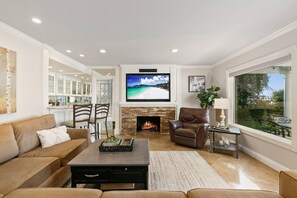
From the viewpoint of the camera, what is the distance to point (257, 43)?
3.38 metres

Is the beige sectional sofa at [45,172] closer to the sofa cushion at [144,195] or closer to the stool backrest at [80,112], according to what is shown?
the sofa cushion at [144,195]

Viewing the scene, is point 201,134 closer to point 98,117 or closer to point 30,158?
point 98,117

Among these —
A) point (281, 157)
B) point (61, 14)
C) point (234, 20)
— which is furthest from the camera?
point (281, 157)

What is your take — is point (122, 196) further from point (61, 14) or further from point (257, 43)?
point (257, 43)

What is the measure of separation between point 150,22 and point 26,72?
260 cm

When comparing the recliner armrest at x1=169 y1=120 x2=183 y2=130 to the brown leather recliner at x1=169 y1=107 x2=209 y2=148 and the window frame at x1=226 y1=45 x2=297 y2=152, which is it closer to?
the brown leather recliner at x1=169 y1=107 x2=209 y2=148

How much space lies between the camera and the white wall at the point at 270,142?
2.62 meters

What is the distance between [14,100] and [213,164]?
3785mm

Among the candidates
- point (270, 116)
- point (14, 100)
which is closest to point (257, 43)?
point (270, 116)

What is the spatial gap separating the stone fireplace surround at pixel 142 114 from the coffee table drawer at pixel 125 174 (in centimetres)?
376

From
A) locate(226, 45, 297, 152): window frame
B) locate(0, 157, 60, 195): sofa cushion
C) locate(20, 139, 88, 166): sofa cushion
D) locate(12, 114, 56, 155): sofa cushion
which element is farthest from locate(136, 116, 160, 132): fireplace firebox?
locate(0, 157, 60, 195): sofa cushion

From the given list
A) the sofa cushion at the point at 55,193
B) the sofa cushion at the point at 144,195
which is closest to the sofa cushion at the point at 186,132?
the sofa cushion at the point at 144,195

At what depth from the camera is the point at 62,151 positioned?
2.49 m

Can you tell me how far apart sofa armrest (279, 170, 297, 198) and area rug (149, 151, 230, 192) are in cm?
127
